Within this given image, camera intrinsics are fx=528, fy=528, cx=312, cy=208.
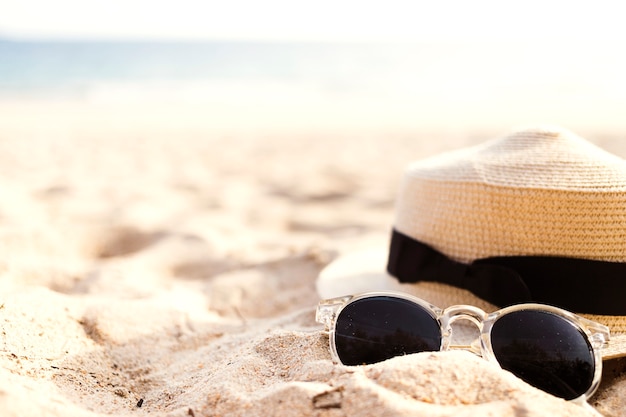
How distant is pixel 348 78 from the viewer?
45.4ft

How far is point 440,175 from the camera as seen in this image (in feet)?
4.84

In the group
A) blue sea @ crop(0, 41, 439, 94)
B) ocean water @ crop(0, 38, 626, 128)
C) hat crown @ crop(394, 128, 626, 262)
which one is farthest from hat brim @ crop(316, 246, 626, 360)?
blue sea @ crop(0, 41, 439, 94)

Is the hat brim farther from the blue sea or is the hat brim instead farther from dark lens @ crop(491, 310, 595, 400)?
the blue sea

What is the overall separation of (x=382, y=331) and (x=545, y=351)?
32 centimetres

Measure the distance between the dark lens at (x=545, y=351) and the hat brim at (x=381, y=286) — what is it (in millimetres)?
120

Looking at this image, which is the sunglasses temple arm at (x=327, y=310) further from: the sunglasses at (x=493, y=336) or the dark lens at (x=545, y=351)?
the dark lens at (x=545, y=351)

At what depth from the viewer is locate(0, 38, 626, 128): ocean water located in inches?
328

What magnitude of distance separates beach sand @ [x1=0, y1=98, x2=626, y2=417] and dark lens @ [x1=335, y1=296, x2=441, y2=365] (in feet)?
0.22

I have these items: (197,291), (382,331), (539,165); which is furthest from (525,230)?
(197,291)

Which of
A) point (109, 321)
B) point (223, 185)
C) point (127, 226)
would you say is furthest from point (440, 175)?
point (223, 185)

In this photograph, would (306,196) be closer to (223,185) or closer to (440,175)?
(223,185)

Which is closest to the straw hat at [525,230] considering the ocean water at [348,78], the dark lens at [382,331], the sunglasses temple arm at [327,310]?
the dark lens at [382,331]

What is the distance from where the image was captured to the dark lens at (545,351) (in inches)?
40.2

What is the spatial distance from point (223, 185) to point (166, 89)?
889 cm
